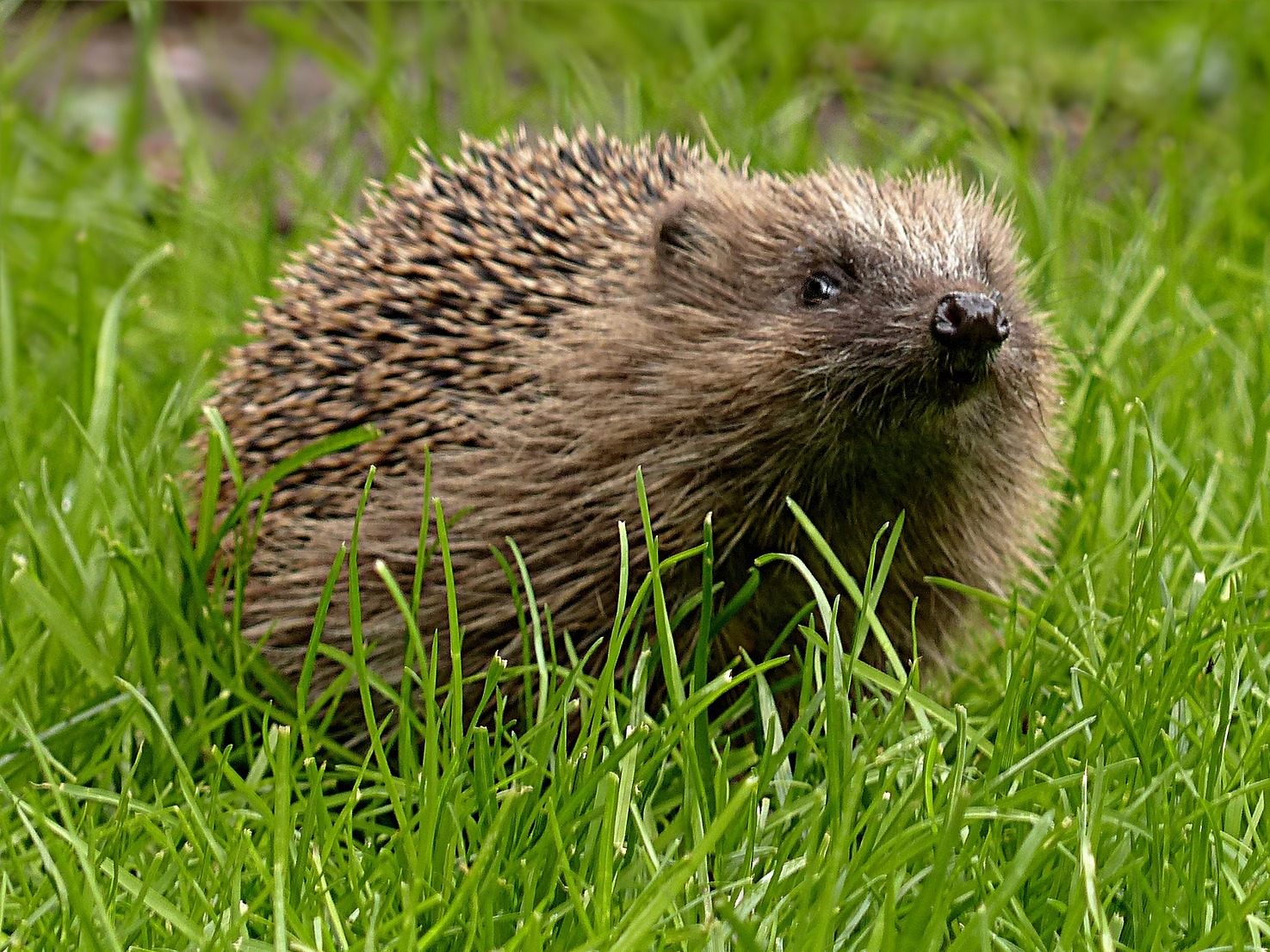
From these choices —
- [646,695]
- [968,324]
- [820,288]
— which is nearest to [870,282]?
[820,288]

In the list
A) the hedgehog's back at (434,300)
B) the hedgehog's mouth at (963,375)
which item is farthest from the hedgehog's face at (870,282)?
the hedgehog's back at (434,300)

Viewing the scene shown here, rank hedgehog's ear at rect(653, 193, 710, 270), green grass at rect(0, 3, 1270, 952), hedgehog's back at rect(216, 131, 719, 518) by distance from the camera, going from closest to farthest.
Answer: green grass at rect(0, 3, 1270, 952)
hedgehog's ear at rect(653, 193, 710, 270)
hedgehog's back at rect(216, 131, 719, 518)

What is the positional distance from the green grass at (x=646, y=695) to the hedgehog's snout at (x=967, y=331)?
0.51m

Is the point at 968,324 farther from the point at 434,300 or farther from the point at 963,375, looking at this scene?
the point at 434,300

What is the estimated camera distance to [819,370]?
393 cm

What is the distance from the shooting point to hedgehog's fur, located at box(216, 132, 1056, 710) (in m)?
4.02

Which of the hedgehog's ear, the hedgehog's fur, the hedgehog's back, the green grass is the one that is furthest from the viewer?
the hedgehog's back

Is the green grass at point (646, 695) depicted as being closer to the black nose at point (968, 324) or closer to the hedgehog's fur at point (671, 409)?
the hedgehog's fur at point (671, 409)

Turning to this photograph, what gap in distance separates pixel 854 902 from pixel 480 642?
1.35 m

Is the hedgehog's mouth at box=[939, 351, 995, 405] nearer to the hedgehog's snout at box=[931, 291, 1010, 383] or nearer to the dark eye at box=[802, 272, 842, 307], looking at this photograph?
the hedgehog's snout at box=[931, 291, 1010, 383]

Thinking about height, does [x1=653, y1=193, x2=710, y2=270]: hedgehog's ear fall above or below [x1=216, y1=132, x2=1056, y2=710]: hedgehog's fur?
above

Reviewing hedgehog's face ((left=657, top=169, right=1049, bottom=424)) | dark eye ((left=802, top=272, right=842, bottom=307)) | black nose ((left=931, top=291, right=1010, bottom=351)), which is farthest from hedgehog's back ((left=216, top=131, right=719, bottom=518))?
black nose ((left=931, top=291, right=1010, bottom=351))

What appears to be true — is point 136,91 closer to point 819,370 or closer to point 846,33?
point 846,33

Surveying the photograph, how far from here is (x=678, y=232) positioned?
4.36m
